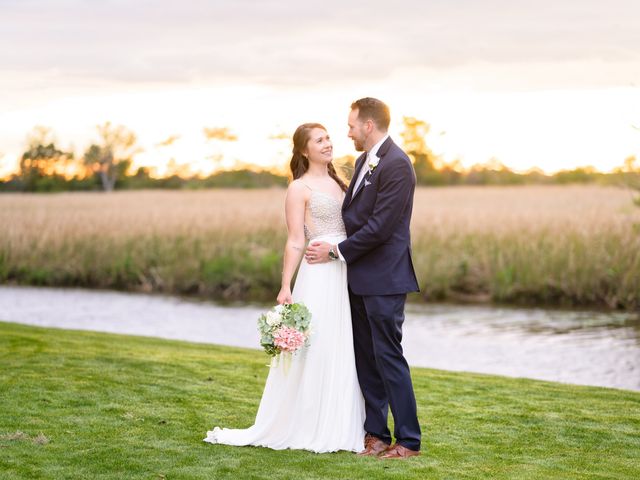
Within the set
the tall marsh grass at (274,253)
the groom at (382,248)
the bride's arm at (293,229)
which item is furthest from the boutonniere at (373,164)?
the tall marsh grass at (274,253)

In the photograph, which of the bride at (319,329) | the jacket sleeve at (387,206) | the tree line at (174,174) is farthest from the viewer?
the tree line at (174,174)

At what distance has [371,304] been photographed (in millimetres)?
5527

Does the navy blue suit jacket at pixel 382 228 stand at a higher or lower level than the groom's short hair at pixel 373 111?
lower

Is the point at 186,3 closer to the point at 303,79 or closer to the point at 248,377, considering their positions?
the point at 303,79

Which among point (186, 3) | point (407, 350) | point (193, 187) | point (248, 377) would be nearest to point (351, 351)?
point (248, 377)

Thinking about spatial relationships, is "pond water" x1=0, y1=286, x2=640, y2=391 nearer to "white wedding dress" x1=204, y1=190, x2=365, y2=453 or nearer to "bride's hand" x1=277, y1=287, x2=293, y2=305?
"white wedding dress" x1=204, y1=190, x2=365, y2=453

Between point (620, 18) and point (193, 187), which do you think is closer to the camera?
point (620, 18)

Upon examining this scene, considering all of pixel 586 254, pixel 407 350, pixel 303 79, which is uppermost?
pixel 303 79

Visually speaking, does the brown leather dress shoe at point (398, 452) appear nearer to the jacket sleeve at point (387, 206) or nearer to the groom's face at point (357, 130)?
the jacket sleeve at point (387, 206)

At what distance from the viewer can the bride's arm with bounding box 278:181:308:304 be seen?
5.70m

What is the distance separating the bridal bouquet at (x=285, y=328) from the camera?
5527 mm

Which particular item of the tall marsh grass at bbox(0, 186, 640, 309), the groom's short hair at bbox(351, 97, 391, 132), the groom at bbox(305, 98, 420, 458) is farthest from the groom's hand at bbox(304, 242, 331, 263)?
the tall marsh grass at bbox(0, 186, 640, 309)

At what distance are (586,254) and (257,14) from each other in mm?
7691

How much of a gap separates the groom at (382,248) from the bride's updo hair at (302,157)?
270 mm
